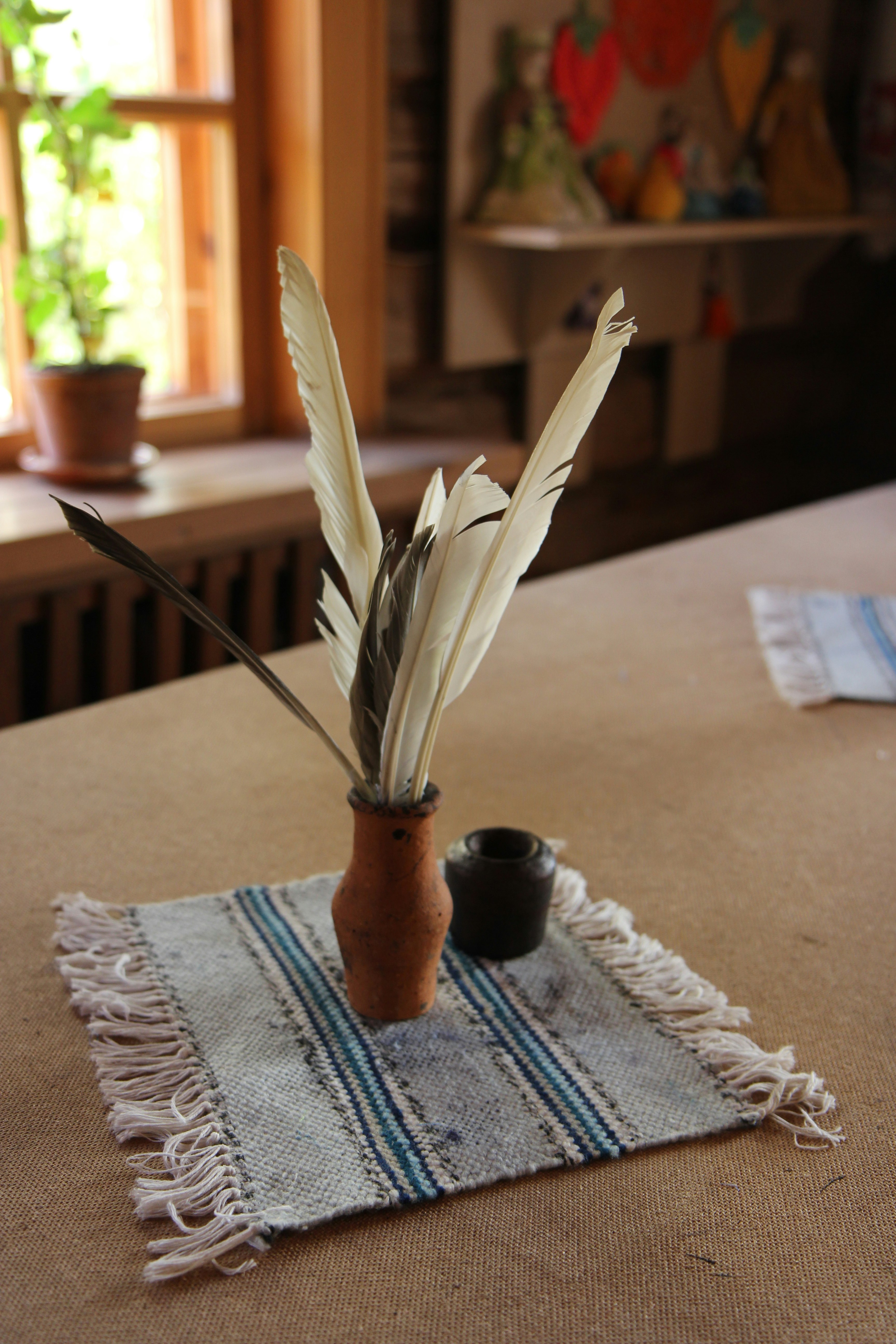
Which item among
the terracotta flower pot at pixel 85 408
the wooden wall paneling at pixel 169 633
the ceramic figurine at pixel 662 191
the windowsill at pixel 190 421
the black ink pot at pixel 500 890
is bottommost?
the wooden wall paneling at pixel 169 633

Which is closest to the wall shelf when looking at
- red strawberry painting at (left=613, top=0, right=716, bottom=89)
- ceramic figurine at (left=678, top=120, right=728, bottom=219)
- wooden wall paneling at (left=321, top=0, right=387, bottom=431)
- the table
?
ceramic figurine at (left=678, top=120, right=728, bottom=219)

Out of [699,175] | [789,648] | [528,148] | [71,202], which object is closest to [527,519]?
[789,648]

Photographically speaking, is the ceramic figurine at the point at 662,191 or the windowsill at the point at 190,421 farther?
the ceramic figurine at the point at 662,191

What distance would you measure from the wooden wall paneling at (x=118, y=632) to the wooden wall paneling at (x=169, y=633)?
1.8 inches

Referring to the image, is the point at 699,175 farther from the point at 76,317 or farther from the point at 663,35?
the point at 76,317

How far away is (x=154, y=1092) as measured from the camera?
70 cm

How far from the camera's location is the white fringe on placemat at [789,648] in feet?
4.37

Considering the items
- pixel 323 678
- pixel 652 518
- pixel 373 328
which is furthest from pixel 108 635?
pixel 652 518

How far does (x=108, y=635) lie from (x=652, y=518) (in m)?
1.90

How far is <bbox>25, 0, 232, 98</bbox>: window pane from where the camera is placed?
6.67ft

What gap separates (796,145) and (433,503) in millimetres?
2744

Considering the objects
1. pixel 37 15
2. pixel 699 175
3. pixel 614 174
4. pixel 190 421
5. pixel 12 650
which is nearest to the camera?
pixel 37 15

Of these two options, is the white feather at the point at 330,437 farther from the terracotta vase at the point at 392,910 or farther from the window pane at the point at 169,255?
the window pane at the point at 169,255

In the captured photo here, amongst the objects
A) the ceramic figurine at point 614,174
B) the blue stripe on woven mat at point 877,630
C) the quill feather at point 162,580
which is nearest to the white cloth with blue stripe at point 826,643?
the blue stripe on woven mat at point 877,630
